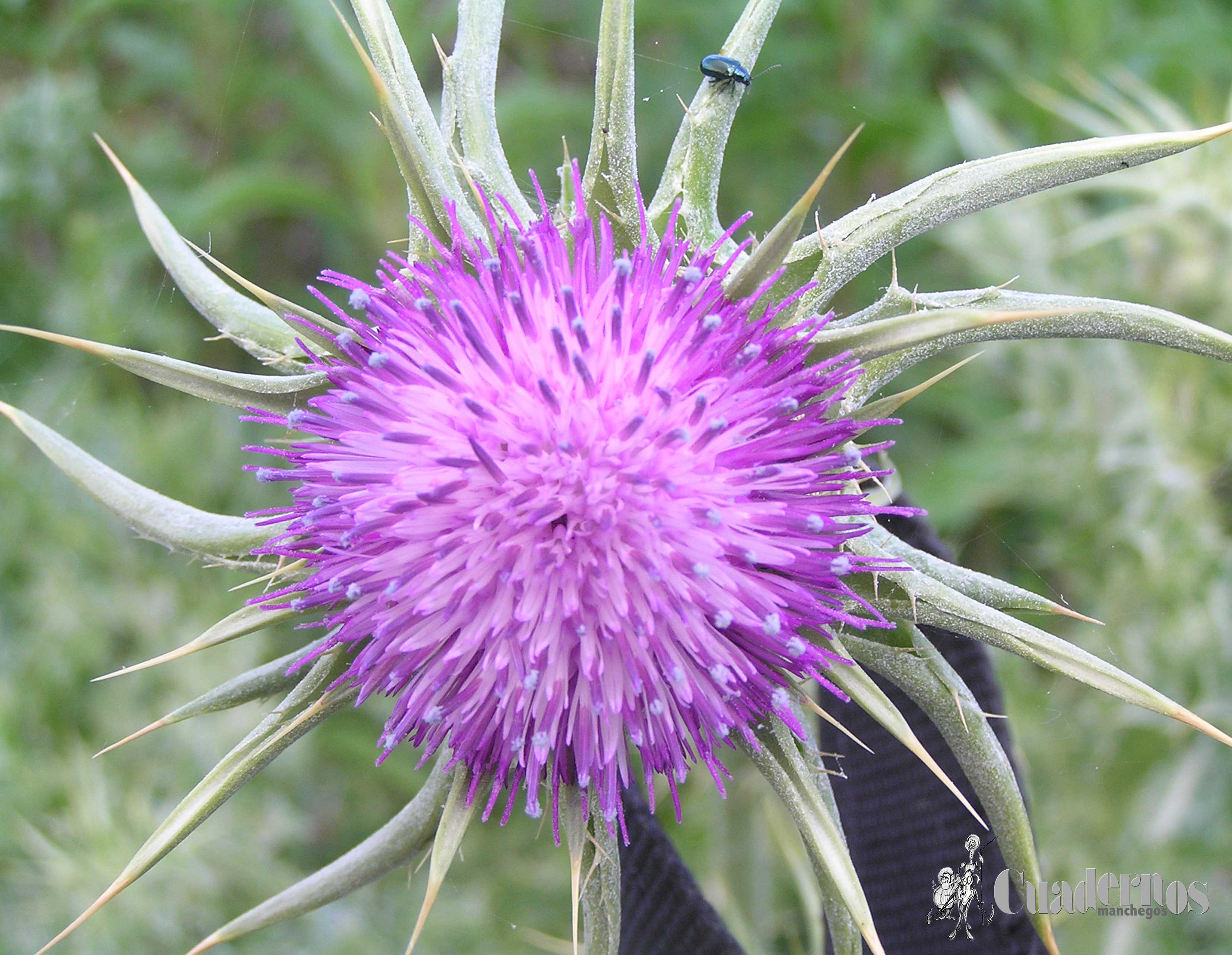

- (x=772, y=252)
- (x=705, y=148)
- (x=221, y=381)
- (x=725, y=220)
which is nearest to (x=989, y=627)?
(x=772, y=252)

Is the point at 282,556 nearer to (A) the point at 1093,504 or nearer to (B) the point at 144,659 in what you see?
(B) the point at 144,659

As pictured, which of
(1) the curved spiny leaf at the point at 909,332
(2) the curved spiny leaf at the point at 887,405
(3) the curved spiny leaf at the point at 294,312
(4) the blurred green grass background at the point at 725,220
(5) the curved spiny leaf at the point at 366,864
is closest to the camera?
(1) the curved spiny leaf at the point at 909,332

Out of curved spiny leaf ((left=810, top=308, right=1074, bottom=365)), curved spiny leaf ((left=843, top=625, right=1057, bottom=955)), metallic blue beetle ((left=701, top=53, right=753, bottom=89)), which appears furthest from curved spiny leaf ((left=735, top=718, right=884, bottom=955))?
metallic blue beetle ((left=701, top=53, right=753, bottom=89))

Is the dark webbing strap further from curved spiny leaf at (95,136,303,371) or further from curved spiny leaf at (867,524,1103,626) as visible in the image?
curved spiny leaf at (95,136,303,371)

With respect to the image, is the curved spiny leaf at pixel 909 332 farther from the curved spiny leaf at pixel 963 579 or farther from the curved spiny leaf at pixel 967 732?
the curved spiny leaf at pixel 967 732

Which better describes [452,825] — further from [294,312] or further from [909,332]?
[909,332]

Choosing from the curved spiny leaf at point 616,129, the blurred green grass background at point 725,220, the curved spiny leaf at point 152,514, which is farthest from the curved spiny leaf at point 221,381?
the blurred green grass background at point 725,220
